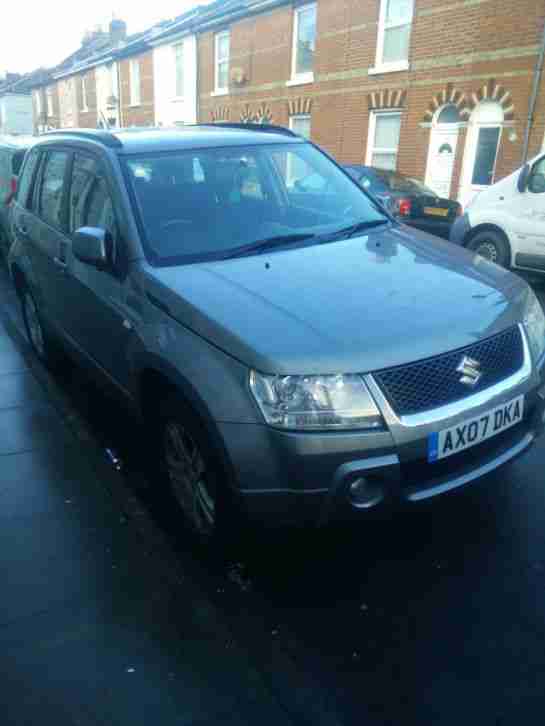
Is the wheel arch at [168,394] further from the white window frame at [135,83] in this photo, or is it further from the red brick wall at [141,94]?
the white window frame at [135,83]

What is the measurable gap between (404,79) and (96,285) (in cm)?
1339

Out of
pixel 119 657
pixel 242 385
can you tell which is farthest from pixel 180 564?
pixel 242 385

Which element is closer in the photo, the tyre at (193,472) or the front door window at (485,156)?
the tyre at (193,472)

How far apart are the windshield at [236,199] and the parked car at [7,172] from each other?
4.73m

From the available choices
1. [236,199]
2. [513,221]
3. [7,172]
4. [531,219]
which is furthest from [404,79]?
[236,199]

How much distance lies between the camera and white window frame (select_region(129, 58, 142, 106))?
28047mm

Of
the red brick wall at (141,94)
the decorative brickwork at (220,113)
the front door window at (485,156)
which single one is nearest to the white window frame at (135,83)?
the red brick wall at (141,94)

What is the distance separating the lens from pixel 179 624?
2461 millimetres

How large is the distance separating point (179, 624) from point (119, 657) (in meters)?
0.26

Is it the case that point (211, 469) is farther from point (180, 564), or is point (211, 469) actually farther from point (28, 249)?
point (28, 249)

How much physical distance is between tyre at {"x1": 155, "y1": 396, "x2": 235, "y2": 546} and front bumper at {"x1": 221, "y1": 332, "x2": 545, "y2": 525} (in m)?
0.18

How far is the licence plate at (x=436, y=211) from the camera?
34.3 ft

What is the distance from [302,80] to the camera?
58.0ft

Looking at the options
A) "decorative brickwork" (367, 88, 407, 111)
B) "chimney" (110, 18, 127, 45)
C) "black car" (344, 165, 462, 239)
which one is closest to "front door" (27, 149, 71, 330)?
"black car" (344, 165, 462, 239)
